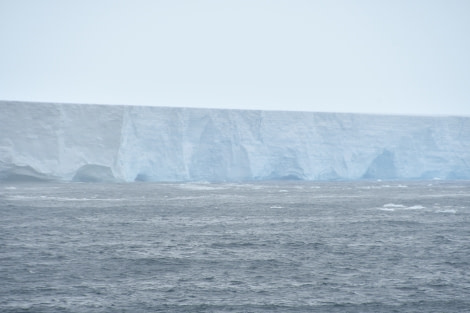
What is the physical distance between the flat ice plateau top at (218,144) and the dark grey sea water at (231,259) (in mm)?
9409

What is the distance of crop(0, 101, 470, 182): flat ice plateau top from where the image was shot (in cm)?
2853

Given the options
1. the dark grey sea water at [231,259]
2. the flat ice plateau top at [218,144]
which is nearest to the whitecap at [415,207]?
the dark grey sea water at [231,259]

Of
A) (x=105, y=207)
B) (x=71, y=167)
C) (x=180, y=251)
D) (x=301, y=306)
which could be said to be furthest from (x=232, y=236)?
(x=71, y=167)

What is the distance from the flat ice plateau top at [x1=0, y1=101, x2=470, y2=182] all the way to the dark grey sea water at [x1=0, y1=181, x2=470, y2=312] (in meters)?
9.41

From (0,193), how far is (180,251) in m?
15.7

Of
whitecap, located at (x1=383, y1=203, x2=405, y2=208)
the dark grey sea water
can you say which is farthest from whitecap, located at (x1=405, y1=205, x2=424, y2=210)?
the dark grey sea water

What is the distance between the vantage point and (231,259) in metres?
10.6

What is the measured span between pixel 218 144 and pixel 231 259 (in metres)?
22.9

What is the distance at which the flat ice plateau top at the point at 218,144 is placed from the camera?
A: 28.5 m

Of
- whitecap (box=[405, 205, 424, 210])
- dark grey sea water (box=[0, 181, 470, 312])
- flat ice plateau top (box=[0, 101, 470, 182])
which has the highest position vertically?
flat ice plateau top (box=[0, 101, 470, 182])

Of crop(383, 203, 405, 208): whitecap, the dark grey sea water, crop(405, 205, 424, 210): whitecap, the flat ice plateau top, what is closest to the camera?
the dark grey sea water

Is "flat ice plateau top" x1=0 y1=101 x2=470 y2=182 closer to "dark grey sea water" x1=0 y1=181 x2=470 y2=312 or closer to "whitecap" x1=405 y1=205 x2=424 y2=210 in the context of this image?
"dark grey sea water" x1=0 y1=181 x2=470 y2=312

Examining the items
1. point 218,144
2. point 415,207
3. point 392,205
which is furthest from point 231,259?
point 218,144

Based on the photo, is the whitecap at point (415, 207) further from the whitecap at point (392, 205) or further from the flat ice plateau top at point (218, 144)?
the flat ice plateau top at point (218, 144)
